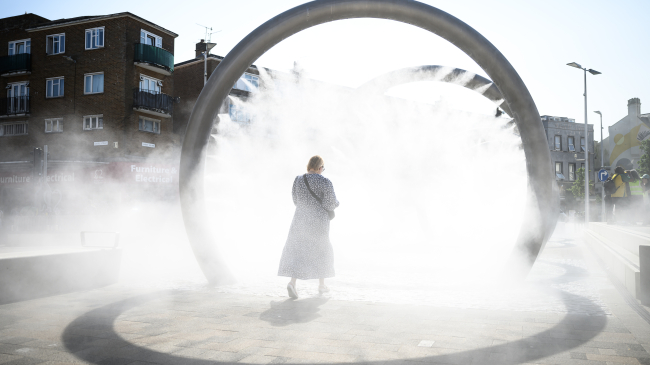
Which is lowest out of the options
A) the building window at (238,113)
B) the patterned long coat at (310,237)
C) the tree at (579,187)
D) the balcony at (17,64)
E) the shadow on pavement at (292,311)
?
the shadow on pavement at (292,311)

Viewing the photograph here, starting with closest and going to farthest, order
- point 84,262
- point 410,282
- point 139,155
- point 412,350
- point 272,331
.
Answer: point 412,350, point 272,331, point 84,262, point 410,282, point 139,155

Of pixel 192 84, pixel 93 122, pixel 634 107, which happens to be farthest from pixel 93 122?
pixel 634 107

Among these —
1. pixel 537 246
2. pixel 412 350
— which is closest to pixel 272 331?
pixel 412 350

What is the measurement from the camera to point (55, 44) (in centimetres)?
2998

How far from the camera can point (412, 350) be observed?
356 centimetres

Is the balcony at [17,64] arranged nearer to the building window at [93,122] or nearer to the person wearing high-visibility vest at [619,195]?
the building window at [93,122]

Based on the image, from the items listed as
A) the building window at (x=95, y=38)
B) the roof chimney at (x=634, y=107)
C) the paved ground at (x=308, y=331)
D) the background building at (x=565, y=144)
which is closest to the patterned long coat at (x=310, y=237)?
the paved ground at (x=308, y=331)

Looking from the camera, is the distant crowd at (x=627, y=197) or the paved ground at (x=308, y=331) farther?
the distant crowd at (x=627, y=197)

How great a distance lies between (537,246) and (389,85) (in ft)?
16.4

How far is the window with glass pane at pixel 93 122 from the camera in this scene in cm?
2838

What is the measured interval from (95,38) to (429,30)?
Answer: 27748 millimetres

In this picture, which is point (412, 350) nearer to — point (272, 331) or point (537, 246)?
point (272, 331)

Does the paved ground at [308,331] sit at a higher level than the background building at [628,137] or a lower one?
lower

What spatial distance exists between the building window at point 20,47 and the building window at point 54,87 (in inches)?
120
